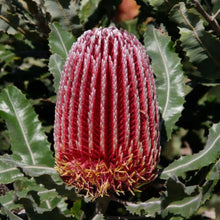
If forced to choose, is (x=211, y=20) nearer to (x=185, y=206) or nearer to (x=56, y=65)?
(x=56, y=65)

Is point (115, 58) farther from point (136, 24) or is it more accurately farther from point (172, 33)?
point (136, 24)

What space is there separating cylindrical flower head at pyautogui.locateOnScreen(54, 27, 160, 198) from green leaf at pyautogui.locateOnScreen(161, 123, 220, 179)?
20 centimetres

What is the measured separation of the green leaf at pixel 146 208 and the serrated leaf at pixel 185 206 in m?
0.04

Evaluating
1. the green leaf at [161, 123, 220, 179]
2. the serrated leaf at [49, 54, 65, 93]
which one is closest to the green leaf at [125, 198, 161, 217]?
the green leaf at [161, 123, 220, 179]

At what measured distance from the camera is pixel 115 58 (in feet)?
6.30

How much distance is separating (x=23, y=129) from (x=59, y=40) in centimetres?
48

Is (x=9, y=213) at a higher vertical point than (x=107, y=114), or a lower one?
lower

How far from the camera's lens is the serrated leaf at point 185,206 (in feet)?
5.98

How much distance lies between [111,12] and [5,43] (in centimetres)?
70

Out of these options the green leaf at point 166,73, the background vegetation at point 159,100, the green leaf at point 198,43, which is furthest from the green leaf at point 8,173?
the green leaf at point 198,43

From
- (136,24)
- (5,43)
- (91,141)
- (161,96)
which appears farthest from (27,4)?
(91,141)

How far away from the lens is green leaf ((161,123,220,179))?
82.9 inches

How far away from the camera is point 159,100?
239cm

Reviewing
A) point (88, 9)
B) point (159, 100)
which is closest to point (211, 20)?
point (159, 100)
